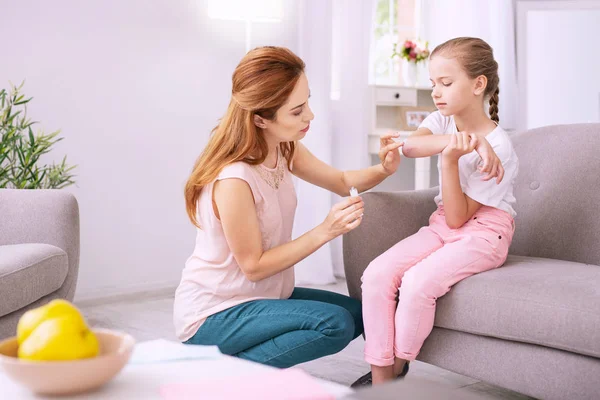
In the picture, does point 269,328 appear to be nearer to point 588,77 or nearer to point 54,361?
point 54,361

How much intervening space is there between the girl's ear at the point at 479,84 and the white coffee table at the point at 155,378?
118cm

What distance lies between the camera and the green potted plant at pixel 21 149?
311 centimetres

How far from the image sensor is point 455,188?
1.96 metres

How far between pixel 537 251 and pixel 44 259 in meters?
1.46

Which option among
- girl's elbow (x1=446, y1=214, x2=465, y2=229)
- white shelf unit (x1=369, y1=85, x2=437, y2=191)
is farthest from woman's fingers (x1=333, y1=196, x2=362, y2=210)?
white shelf unit (x1=369, y1=85, x2=437, y2=191)

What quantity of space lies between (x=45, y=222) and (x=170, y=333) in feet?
2.45

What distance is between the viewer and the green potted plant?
3113mm

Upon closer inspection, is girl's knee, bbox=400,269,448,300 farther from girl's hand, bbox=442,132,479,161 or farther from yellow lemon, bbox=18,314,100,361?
yellow lemon, bbox=18,314,100,361

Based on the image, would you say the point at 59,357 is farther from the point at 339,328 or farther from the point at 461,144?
the point at 461,144

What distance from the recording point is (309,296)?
6.94 ft

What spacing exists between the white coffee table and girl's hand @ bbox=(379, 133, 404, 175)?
1003mm

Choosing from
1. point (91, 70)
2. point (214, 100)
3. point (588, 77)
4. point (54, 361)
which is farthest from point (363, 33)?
point (54, 361)

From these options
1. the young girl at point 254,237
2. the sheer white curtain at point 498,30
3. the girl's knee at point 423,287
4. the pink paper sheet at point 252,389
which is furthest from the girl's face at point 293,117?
the sheer white curtain at point 498,30

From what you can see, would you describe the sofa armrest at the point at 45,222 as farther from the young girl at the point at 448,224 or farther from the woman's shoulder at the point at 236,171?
the young girl at the point at 448,224
